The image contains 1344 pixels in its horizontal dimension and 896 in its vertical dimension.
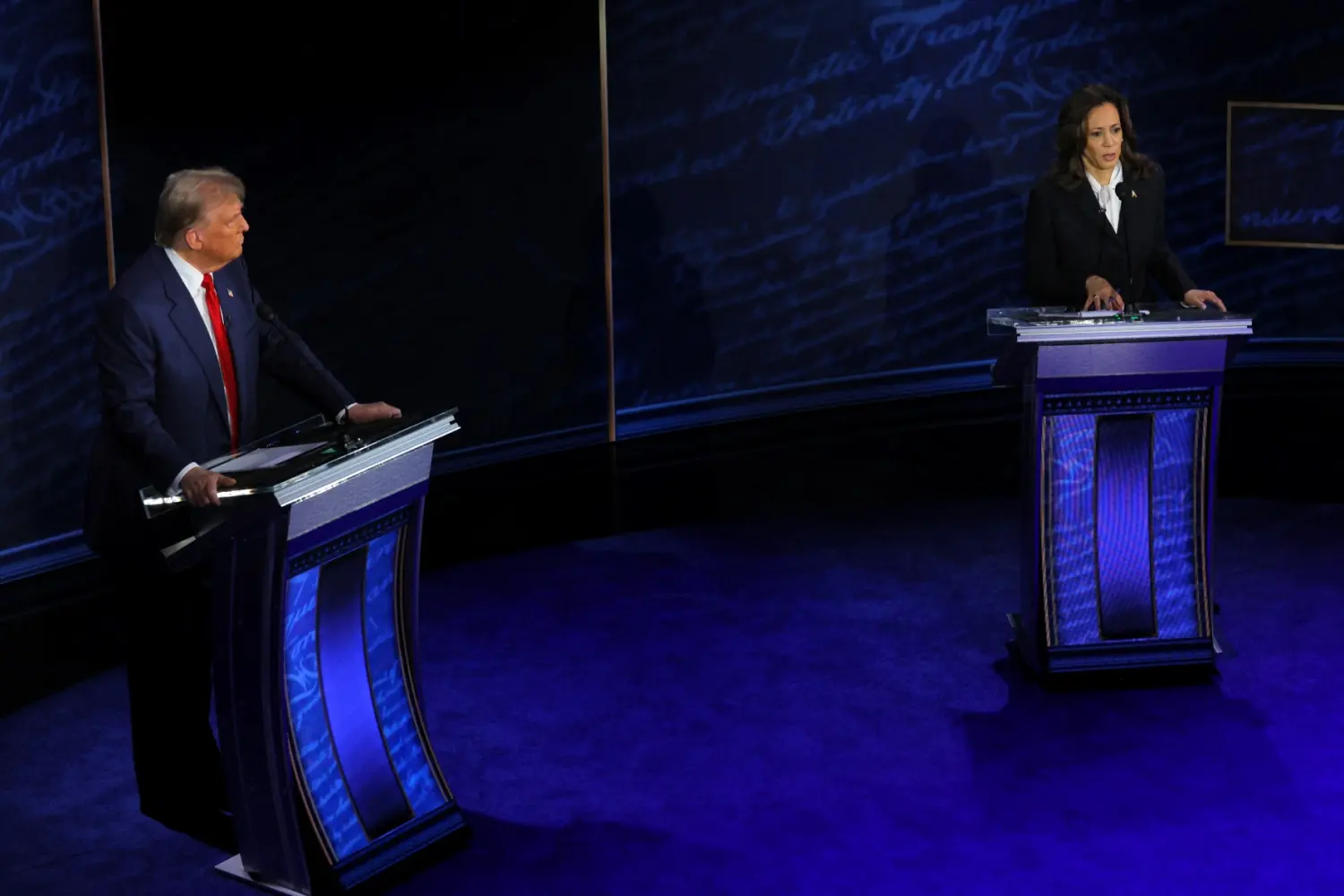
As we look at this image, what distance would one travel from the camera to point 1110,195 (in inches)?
184

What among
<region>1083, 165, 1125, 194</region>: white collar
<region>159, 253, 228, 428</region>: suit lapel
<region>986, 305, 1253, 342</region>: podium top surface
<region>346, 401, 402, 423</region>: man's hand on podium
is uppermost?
<region>1083, 165, 1125, 194</region>: white collar

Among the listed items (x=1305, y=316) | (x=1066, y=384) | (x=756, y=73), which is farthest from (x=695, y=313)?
(x=1066, y=384)

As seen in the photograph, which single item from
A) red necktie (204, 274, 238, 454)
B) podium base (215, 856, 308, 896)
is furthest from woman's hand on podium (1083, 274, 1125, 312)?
podium base (215, 856, 308, 896)

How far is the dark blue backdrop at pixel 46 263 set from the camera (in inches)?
205

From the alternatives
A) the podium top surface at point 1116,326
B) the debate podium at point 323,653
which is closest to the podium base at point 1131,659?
the podium top surface at point 1116,326

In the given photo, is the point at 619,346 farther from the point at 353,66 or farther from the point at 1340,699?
the point at 1340,699

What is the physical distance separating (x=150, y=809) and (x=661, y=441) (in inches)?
156

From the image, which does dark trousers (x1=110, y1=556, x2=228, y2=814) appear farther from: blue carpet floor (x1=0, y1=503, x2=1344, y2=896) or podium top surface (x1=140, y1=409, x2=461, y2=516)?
podium top surface (x1=140, y1=409, x2=461, y2=516)

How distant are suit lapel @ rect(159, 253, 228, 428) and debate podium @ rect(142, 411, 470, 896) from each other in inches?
9.2

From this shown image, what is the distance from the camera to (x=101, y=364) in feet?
11.0

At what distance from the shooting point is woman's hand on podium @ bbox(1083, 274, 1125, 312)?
14.3ft

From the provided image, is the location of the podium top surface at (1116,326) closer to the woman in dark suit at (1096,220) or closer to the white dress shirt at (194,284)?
the woman in dark suit at (1096,220)

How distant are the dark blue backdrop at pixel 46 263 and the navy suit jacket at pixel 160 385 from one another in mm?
1950

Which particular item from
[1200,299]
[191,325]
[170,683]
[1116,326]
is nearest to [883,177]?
[1200,299]
